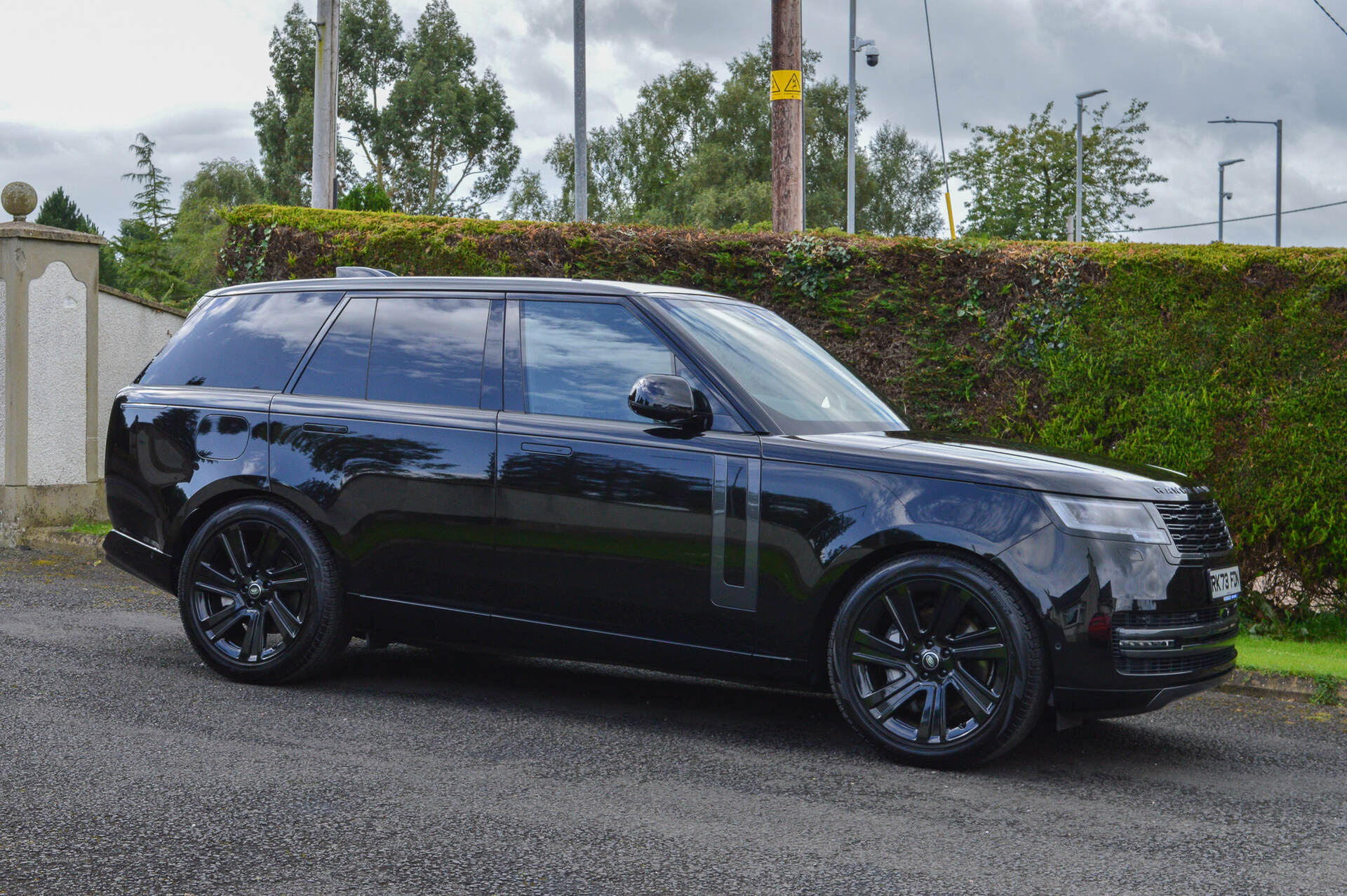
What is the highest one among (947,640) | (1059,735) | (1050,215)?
(1050,215)

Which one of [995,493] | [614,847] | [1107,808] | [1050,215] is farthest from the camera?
[1050,215]

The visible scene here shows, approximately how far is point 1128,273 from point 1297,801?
4.49 metres

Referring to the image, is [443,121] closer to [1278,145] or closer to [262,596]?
[1278,145]

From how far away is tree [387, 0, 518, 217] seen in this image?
61.8 metres

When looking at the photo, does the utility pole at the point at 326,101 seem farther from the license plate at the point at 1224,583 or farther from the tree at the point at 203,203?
the tree at the point at 203,203

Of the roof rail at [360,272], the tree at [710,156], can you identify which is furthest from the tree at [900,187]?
the roof rail at [360,272]

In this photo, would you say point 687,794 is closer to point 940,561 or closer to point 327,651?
point 940,561

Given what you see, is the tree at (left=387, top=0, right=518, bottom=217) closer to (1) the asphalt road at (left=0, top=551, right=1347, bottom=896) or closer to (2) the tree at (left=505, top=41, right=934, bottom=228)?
(2) the tree at (left=505, top=41, right=934, bottom=228)

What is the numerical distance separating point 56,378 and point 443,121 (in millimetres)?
52882

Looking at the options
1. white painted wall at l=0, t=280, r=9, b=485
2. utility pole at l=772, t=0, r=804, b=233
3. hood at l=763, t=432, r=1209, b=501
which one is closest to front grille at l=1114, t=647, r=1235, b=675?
hood at l=763, t=432, r=1209, b=501

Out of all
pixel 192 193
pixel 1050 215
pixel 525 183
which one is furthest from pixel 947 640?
pixel 192 193

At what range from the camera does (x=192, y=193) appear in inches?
2795

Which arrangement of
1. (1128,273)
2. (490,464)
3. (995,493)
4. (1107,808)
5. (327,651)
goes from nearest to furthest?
(1107,808), (995,493), (490,464), (327,651), (1128,273)

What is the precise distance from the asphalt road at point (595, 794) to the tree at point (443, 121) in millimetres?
56755
